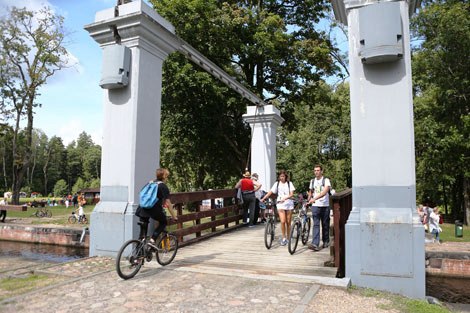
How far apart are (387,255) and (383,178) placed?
40.4 inches

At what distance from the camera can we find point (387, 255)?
4938mm

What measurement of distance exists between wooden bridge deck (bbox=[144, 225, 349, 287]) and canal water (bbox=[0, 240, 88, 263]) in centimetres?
480

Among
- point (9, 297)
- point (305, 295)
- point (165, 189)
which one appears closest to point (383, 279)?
point (305, 295)

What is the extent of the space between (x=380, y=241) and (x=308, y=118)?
86.4ft

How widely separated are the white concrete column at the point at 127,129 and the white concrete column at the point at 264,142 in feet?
19.5

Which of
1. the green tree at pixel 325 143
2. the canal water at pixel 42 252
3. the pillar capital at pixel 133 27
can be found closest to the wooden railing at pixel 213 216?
the pillar capital at pixel 133 27

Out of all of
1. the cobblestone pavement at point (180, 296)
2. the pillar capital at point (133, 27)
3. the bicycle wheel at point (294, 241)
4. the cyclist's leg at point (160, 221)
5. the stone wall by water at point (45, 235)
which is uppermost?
the pillar capital at point (133, 27)

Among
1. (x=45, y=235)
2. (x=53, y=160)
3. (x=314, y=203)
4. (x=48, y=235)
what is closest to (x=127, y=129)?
(x=314, y=203)

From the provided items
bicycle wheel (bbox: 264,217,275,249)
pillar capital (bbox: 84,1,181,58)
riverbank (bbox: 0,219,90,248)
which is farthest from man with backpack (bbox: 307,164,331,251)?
riverbank (bbox: 0,219,90,248)

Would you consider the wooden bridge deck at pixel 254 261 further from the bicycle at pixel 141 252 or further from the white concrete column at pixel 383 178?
the white concrete column at pixel 383 178

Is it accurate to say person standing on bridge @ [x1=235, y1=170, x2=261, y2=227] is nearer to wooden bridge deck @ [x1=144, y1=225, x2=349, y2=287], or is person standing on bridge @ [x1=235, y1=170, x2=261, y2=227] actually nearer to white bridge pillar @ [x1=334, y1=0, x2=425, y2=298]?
wooden bridge deck @ [x1=144, y1=225, x2=349, y2=287]

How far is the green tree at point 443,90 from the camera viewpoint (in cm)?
1794

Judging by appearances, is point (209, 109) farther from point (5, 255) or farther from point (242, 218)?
point (5, 255)

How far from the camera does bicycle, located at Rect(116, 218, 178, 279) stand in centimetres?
512
